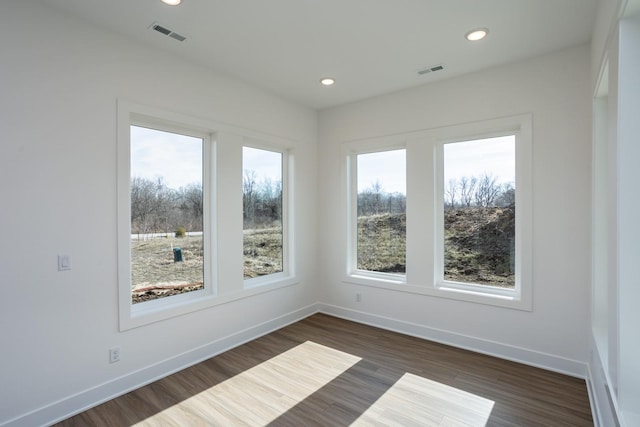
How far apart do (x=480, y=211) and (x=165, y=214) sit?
321 centimetres

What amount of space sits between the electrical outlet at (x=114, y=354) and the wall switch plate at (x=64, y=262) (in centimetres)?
74

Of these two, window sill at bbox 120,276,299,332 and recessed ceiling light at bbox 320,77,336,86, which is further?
recessed ceiling light at bbox 320,77,336,86

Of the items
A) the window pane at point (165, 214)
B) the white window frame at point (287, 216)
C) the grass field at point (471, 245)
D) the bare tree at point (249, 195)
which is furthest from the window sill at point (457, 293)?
the window pane at point (165, 214)

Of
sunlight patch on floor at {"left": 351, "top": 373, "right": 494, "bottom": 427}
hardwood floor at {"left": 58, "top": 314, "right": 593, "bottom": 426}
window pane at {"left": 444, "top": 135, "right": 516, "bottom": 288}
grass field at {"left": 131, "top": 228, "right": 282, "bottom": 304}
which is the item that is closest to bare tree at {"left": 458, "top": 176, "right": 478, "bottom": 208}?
window pane at {"left": 444, "top": 135, "right": 516, "bottom": 288}

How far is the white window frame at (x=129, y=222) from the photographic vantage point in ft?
8.55

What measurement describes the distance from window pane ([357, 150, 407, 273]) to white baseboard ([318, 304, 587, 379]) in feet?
2.06

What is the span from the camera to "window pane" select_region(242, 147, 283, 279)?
3834mm

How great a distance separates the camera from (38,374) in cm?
219

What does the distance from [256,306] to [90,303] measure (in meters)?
1.71

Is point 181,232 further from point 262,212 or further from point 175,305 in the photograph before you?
point 262,212

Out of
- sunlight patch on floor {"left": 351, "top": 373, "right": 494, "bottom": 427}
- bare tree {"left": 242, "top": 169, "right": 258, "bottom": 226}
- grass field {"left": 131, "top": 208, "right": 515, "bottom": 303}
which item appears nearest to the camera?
sunlight patch on floor {"left": 351, "top": 373, "right": 494, "bottom": 427}

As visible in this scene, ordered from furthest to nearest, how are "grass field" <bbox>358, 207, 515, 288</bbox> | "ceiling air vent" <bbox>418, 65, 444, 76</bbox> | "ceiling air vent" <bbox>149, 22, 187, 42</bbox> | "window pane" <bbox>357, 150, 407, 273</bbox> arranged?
"window pane" <bbox>357, 150, 407, 273</bbox>, "grass field" <bbox>358, 207, 515, 288</bbox>, "ceiling air vent" <bbox>418, 65, 444, 76</bbox>, "ceiling air vent" <bbox>149, 22, 187, 42</bbox>

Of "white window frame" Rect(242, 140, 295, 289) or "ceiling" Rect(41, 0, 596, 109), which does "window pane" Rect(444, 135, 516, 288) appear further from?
"white window frame" Rect(242, 140, 295, 289)

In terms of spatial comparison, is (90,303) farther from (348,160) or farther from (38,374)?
(348,160)
